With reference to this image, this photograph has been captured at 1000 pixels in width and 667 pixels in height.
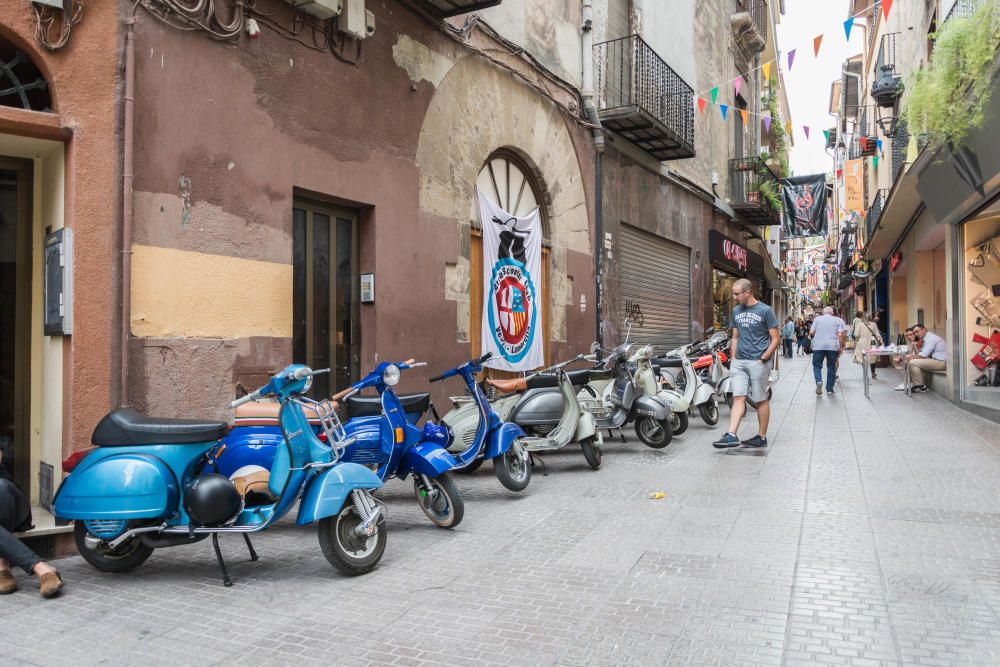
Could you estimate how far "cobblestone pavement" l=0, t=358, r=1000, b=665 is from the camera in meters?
3.26

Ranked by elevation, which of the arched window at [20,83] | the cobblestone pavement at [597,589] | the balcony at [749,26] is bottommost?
the cobblestone pavement at [597,589]

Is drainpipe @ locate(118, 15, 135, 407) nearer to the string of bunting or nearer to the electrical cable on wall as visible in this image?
the electrical cable on wall

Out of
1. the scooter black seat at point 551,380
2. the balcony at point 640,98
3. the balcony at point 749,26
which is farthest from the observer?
the balcony at point 749,26

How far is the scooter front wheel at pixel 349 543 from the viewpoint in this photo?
13.8 ft

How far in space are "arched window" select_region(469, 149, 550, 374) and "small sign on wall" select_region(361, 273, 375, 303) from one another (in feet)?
6.36

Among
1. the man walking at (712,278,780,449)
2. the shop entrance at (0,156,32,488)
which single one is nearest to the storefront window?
the man walking at (712,278,780,449)

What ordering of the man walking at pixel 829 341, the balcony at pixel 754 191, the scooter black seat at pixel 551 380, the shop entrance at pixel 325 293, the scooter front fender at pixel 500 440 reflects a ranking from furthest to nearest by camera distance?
the balcony at pixel 754 191 < the man walking at pixel 829 341 < the scooter black seat at pixel 551 380 < the shop entrance at pixel 325 293 < the scooter front fender at pixel 500 440

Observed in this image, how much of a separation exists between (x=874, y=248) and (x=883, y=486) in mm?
20388

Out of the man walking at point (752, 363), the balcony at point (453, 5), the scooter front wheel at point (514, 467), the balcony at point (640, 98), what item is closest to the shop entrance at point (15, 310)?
the scooter front wheel at point (514, 467)

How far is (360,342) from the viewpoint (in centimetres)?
776

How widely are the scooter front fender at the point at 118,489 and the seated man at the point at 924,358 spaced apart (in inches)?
552

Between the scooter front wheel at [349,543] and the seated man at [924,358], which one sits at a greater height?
the seated man at [924,358]

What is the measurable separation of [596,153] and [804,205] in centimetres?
1257

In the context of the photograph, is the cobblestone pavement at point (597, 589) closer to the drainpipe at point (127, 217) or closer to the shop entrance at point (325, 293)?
the drainpipe at point (127, 217)
